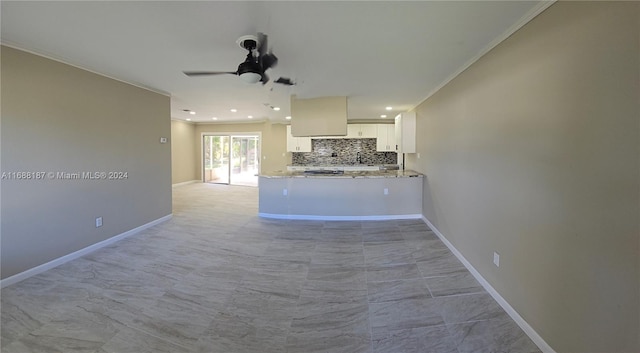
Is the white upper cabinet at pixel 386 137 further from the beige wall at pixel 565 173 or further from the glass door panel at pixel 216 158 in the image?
the glass door panel at pixel 216 158

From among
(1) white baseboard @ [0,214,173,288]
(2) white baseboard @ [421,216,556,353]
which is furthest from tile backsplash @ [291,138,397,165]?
(1) white baseboard @ [0,214,173,288]

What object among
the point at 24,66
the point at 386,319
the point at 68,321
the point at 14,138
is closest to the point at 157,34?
the point at 24,66

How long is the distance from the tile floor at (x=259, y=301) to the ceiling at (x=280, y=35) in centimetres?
232

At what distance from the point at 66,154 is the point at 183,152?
19.7ft

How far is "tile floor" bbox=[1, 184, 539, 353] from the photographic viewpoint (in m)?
1.64

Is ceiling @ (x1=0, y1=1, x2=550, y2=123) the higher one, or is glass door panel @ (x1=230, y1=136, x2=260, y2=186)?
ceiling @ (x1=0, y1=1, x2=550, y2=123)

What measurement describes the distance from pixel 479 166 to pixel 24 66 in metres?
4.75

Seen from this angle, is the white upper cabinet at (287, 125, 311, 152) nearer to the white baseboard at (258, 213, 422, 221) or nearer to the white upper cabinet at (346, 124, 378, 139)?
the white upper cabinet at (346, 124, 378, 139)

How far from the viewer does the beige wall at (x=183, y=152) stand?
26.2ft

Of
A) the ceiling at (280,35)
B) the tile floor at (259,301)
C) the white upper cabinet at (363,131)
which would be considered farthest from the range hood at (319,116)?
the white upper cabinet at (363,131)

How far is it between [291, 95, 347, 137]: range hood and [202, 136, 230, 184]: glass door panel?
5.24 meters

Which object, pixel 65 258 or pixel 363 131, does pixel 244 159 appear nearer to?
pixel 363 131

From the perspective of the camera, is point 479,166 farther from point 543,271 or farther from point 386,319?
point 386,319

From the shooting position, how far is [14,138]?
2.35 meters
